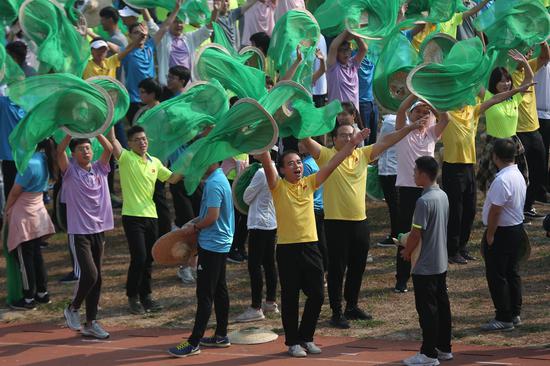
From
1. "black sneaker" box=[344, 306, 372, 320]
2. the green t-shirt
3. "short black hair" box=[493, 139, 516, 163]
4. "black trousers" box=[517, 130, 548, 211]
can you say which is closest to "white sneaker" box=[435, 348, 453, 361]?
"black sneaker" box=[344, 306, 372, 320]

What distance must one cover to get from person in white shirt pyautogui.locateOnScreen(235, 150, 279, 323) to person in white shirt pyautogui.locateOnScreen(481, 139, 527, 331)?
223 centimetres

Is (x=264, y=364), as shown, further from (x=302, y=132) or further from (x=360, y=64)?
(x=360, y=64)

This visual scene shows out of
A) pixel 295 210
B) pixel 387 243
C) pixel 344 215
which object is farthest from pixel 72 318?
pixel 387 243

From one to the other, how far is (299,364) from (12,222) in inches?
155

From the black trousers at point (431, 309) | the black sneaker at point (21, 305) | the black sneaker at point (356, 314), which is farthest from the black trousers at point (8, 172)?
the black trousers at point (431, 309)

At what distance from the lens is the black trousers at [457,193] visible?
44.2ft

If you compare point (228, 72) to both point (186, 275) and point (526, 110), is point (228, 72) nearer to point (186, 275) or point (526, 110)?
point (186, 275)

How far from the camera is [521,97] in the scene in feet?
47.6

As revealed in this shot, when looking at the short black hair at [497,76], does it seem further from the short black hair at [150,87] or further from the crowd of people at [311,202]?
the short black hair at [150,87]

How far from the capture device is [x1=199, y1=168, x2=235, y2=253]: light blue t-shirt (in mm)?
11062

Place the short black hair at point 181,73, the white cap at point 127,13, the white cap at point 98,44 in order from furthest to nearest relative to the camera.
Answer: the white cap at point 127,13 < the white cap at point 98,44 < the short black hair at point 181,73

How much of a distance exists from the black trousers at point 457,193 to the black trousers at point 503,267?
1.96 m

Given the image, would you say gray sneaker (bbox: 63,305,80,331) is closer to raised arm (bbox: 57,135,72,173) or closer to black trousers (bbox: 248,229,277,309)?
raised arm (bbox: 57,135,72,173)

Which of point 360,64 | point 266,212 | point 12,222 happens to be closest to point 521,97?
point 360,64
